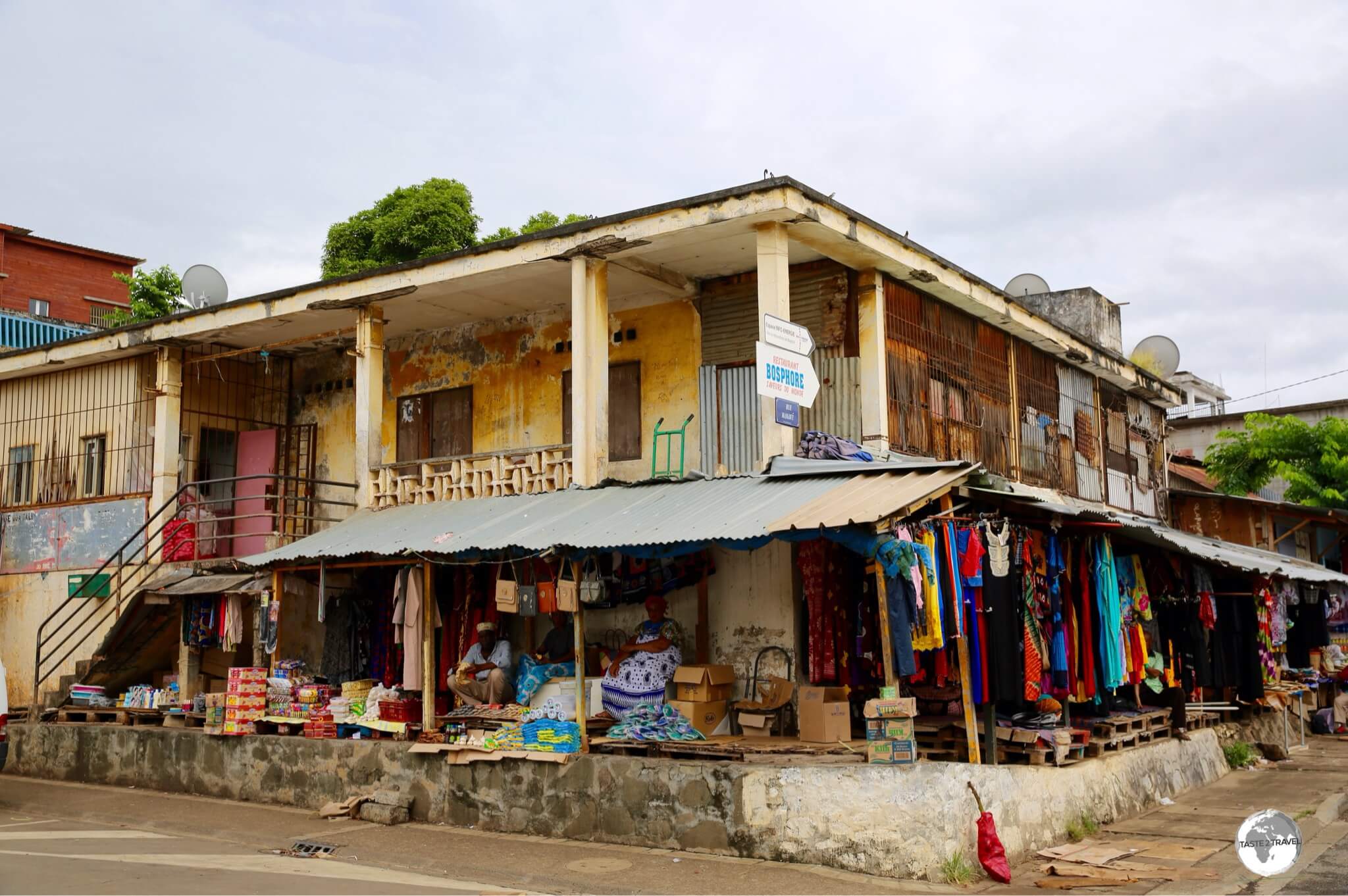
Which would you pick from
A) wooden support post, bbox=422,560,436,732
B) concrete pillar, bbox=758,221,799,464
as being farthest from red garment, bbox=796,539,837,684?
wooden support post, bbox=422,560,436,732

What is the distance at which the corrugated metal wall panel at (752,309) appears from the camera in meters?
13.6

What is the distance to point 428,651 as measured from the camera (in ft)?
42.2

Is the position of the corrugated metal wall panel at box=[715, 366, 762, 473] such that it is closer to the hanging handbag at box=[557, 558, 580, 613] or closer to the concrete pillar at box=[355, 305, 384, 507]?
the hanging handbag at box=[557, 558, 580, 613]

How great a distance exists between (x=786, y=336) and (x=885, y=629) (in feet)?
11.4

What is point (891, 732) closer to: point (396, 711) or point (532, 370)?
point (396, 711)

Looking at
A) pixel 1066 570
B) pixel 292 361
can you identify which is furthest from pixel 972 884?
pixel 292 361

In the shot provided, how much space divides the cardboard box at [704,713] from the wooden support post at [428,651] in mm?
2749

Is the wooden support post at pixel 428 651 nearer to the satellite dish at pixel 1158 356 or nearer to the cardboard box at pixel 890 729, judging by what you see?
the cardboard box at pixel 890 729

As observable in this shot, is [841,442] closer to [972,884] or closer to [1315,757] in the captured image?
[972,884]

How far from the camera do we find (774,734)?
458 inches

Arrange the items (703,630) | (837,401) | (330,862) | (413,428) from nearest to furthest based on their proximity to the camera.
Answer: (330,862)
(703,630)
(837,401)
(413,428)

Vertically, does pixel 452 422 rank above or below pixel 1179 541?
above

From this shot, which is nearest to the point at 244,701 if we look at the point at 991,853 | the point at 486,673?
the point at 486,673
